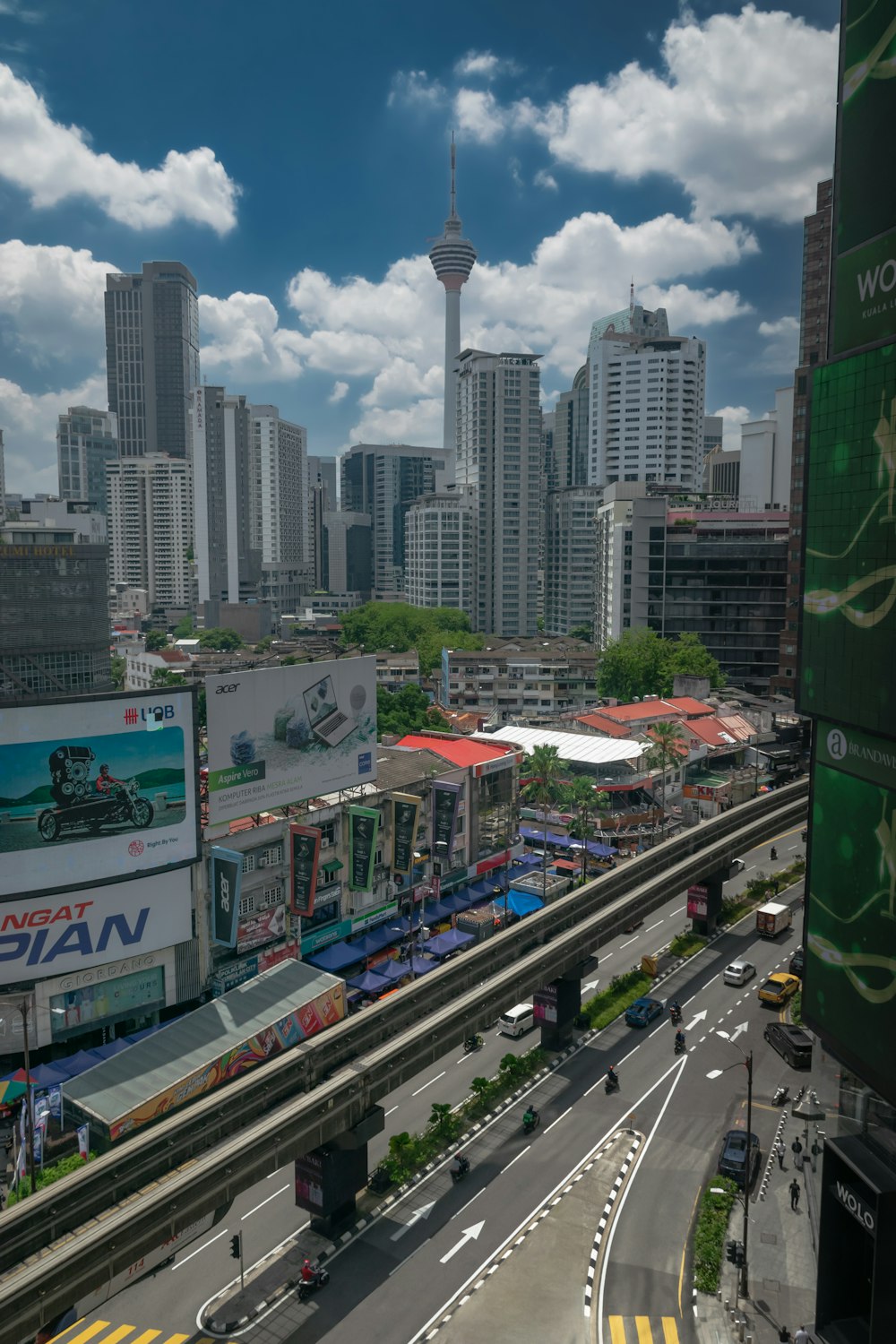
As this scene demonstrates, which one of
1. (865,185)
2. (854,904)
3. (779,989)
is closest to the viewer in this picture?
(854,904)

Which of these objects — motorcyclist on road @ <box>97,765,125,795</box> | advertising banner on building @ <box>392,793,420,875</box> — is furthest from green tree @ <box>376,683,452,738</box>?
motorcyclist on road @ <box>97,765,125,795</box>

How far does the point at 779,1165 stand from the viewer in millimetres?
41562

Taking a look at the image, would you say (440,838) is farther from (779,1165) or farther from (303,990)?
(779,1165)

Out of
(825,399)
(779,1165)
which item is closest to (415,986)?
(779,1165)

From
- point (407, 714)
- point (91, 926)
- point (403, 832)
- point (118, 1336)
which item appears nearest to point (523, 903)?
point (403, 832)

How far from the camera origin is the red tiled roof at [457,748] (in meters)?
78.9

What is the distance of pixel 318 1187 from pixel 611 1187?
1238 centimetres

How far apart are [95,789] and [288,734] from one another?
13.9 m

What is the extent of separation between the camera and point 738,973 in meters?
59.3

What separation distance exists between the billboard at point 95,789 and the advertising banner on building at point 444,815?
21603 mm

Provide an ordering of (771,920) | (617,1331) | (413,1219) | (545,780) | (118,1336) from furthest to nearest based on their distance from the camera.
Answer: (545,780) → (771,920) → (413,1219) → (118,1336) → (617,1331)

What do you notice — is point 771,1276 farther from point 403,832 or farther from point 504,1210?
point 403,832

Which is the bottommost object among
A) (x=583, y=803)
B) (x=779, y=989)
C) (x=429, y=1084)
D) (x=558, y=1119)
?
(x=429, y=1084)

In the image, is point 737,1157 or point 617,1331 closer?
point 617,1331
